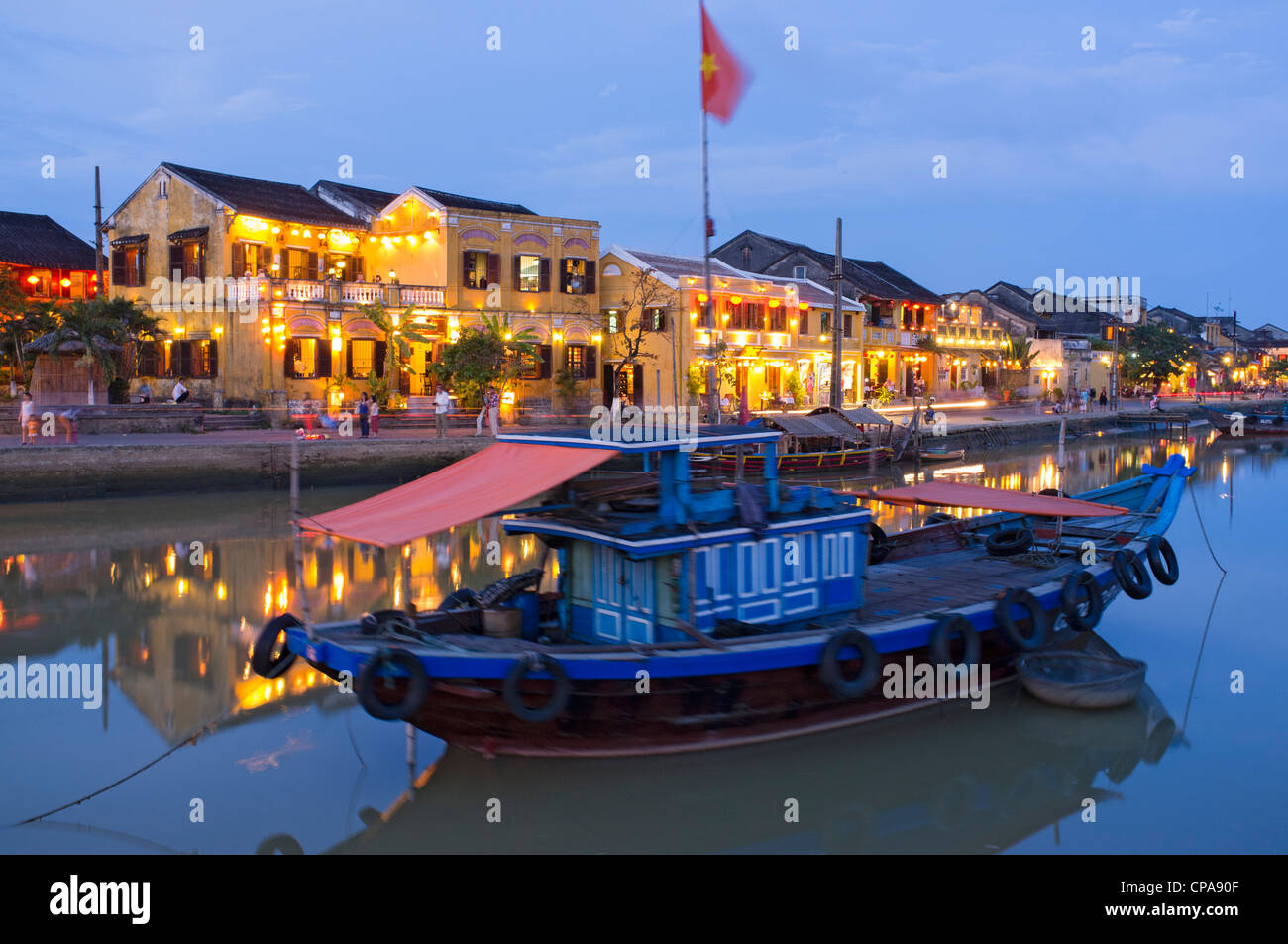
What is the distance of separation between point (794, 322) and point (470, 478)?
122ft

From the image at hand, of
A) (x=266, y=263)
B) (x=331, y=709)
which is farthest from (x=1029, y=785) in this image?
(x=266, y=263)

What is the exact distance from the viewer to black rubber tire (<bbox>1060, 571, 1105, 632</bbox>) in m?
11.1

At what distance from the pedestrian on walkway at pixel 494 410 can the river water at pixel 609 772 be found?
16.4m

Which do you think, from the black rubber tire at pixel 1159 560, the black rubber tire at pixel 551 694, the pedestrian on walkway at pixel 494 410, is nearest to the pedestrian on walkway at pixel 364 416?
the pedestrian on walkway at pixel 494 410

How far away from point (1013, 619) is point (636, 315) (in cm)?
3036

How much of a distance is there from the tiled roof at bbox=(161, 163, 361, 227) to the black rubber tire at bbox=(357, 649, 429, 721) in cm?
2829

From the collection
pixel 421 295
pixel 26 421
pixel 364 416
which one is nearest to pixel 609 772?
pixel 26 421

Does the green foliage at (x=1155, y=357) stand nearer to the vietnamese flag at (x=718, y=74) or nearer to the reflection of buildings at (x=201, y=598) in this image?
the reflection of buildings at (x=201, y=598)

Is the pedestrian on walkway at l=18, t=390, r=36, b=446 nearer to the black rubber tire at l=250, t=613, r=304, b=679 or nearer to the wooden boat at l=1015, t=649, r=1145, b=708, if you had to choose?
the black rubber tire at l=250, t=613, r=304, b=679

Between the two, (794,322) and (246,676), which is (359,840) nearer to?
(246,676)

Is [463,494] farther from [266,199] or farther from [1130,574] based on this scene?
[266,199]

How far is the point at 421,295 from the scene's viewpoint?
34781 mm

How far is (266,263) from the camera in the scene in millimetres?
33781

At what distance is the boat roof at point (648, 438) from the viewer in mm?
8680
